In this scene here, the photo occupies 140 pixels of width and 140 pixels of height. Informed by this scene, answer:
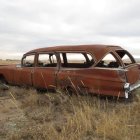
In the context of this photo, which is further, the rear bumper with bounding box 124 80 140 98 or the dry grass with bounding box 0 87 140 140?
the rear bumper with bounding box 124 80 140 98

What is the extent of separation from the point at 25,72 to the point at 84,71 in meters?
2.64

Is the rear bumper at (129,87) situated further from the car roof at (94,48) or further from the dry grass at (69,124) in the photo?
the car roof at (94,48)

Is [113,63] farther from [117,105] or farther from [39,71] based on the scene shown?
[39,71]

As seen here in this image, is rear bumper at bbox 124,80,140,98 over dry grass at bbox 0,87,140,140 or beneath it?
over

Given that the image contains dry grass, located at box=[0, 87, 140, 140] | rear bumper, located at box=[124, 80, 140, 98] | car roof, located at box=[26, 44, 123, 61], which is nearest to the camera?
dry grass, located at box=[0, 87, 140, 140]

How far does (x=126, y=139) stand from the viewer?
21.0ft

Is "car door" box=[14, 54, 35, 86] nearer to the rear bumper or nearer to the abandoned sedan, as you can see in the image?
the abandoned sedan

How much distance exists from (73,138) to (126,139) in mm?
898

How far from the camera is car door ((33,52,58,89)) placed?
11.4 metres

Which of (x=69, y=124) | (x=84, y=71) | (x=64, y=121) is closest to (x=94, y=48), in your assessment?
(x=84, y=71)

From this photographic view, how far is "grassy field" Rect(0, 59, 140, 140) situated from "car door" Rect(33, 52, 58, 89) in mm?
921

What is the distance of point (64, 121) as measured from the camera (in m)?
8.21

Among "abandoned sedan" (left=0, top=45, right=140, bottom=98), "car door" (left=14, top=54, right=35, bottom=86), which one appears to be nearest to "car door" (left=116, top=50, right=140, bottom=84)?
"abandoned sedan" (left=0, top=45, right=140, bottom=98)

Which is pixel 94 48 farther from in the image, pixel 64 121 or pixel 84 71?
pixel 64 121
